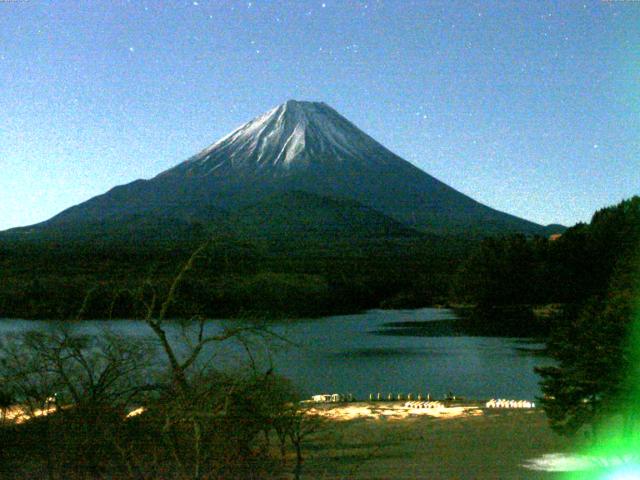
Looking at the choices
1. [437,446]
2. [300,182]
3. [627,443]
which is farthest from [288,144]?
[627,443]

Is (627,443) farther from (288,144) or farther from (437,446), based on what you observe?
(288,144)

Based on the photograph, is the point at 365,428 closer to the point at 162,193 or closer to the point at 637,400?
the point at 637,400

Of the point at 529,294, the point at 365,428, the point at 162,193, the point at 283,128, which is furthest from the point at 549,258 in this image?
the point at 283,128

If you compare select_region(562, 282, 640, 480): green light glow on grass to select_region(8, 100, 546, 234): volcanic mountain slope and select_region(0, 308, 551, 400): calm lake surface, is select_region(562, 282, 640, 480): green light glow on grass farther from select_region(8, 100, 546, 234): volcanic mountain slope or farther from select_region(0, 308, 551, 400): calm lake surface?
select_region(8, 100, 546, 234): volcanic mountain slope

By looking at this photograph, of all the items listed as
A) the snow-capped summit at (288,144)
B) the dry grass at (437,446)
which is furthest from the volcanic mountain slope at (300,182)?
the dry grass at (437,446)

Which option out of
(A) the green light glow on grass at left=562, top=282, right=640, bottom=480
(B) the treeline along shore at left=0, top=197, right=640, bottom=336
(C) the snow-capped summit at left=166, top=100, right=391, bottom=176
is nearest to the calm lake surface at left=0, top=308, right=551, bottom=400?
(B) the treeline along shore at left=0, top=197, right=640, bottom=336

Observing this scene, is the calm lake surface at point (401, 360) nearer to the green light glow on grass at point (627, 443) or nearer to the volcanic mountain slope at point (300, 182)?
the green light glow on grass at point (627, 443)
